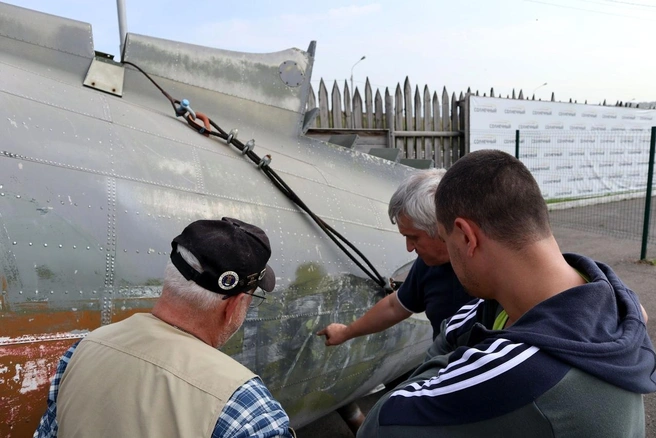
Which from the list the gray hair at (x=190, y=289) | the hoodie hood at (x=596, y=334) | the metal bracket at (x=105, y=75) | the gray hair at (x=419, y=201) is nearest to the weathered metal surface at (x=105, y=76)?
the metal bracket at (x=105, y=75)

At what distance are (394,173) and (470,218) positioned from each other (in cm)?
284

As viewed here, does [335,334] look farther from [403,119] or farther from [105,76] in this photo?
[403,119]

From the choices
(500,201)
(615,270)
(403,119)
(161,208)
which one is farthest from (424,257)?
(403,119)

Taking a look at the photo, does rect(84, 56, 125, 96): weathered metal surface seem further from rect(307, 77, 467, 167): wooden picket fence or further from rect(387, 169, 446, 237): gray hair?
rect(307, 77, 467, 167): wooden picket fence

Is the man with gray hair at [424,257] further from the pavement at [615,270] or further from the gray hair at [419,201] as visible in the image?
the pavement at [615,270]

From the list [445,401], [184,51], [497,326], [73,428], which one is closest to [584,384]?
[445,401]

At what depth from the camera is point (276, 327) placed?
2488 mm

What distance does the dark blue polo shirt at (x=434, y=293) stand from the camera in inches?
86.7

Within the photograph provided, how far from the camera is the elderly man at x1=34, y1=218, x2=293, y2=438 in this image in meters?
1.11

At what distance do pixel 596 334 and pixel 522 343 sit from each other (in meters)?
0.15

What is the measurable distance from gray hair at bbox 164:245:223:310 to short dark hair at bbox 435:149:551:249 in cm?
67

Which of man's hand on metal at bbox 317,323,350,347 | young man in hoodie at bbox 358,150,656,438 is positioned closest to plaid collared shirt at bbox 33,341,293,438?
young man in hoodie at bbox 358,150,656,438

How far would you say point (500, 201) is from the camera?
1.18m

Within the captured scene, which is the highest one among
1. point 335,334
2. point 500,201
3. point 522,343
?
point 500,201
